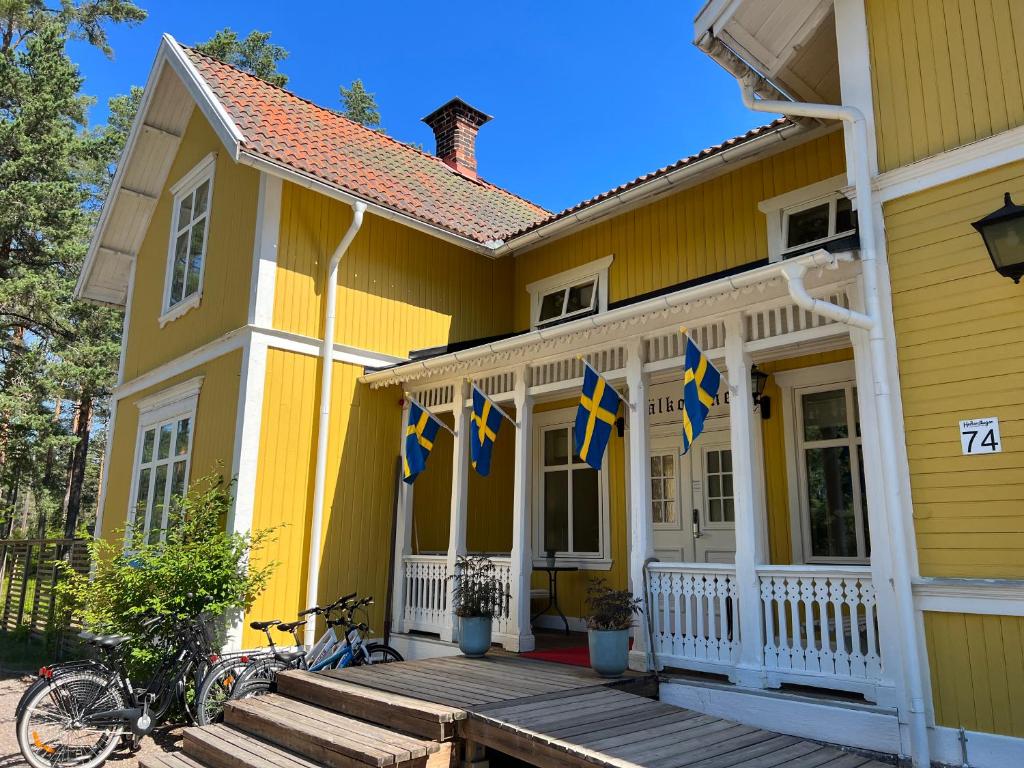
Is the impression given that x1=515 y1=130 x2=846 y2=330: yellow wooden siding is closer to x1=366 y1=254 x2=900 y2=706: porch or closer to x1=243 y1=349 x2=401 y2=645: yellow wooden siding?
x1=366 y1=254 x2=900 y2=706: porch

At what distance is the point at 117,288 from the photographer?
13.1m

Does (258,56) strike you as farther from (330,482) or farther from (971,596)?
(971,596)

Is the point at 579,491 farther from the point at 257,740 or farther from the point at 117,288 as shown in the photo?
the point at 117,288

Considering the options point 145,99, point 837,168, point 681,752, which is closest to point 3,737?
point 681,752

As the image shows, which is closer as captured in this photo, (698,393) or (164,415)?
(698,393)

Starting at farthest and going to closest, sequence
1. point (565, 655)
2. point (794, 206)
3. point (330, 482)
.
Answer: point (330, 482), point (794, 206), point (565, 655)

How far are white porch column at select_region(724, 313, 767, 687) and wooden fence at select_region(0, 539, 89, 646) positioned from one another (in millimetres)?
8968

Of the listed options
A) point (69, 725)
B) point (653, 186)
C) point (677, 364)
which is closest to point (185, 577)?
point (69, 725)

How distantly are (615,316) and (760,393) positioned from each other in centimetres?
202

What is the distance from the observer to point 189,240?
1012 centimetres

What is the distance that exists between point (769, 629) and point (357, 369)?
5319 millimetres

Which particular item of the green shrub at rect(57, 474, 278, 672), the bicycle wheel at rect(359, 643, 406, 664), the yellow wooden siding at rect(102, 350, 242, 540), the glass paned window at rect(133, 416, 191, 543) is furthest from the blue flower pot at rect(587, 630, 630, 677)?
the glass paned window at rect(133, 416, 191, 543)

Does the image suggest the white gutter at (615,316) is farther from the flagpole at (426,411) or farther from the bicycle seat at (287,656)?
the bicycle seat at (287,656)

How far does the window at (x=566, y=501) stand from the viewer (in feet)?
29.0
